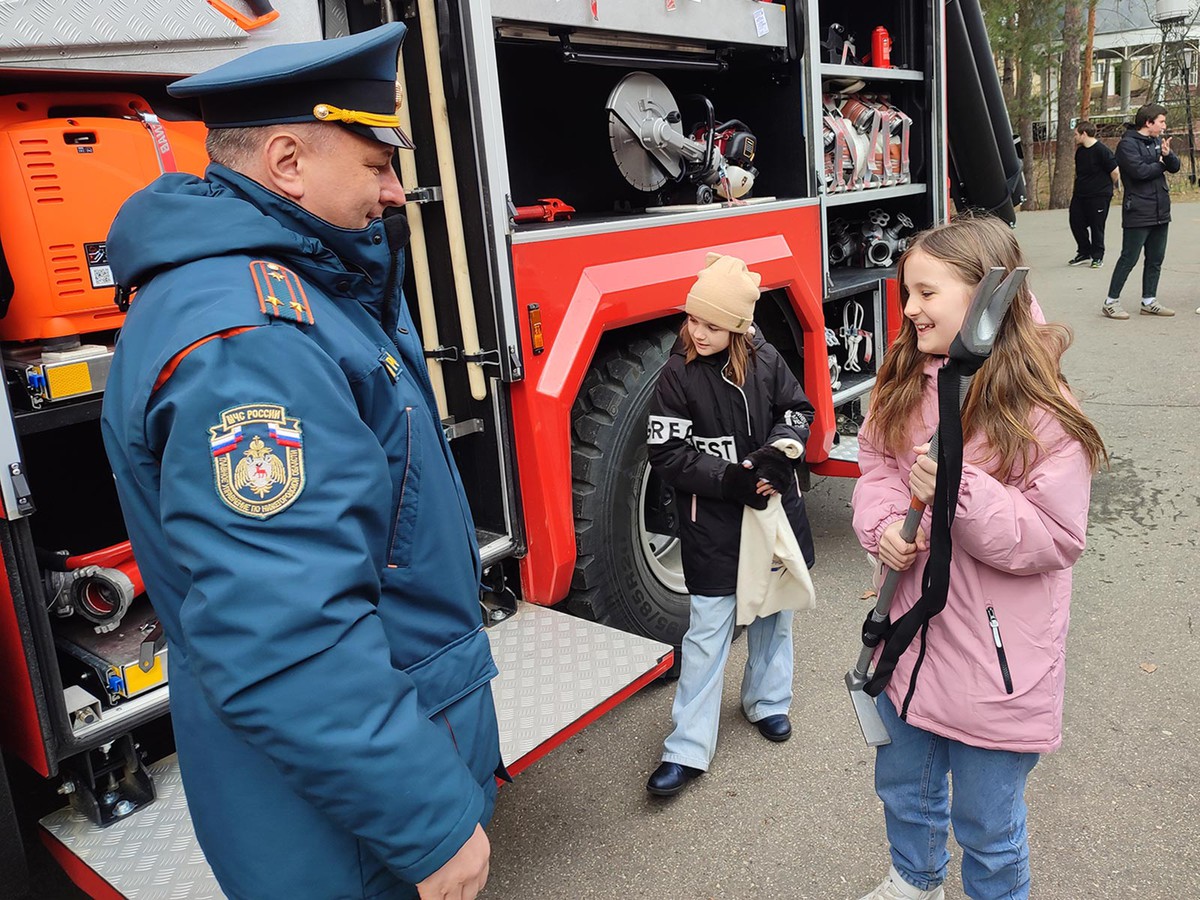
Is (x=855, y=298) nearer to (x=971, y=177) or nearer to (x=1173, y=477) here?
(x=971, y=177)

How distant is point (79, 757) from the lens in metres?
2.19

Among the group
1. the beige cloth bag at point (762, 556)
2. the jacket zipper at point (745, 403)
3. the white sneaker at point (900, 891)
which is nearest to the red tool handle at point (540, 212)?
the jacket zipper at point (745, 403)

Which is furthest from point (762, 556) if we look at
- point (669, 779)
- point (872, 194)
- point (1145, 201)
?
point (1145, 201)

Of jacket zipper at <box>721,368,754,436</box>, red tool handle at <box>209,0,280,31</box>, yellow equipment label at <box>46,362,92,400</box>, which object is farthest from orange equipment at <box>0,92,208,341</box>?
jacket zipper at <box>721,368,754,436</box>

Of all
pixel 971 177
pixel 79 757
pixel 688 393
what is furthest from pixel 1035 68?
pixel 79 757

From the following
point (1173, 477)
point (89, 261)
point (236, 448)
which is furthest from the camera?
point (1173, 477)

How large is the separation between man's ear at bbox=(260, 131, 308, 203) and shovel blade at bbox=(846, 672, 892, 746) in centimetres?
142

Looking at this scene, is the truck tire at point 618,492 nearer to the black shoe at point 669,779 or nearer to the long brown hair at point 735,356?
the long brown hair at point 735,356

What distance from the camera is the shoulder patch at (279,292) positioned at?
1176 millimetres

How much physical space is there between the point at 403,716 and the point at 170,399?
458 mm

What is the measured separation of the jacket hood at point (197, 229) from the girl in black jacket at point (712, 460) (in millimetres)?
1629

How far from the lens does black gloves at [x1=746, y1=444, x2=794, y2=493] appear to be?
278 centimetres

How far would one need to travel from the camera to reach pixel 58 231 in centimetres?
207

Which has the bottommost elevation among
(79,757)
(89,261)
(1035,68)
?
(79,757)
